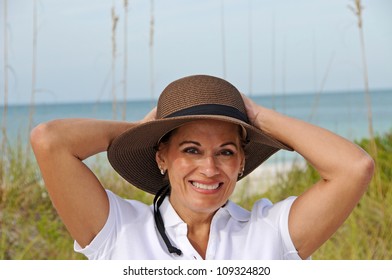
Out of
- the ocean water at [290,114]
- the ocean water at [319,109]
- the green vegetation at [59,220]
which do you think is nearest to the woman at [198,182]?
the green vegetation at [59,220]

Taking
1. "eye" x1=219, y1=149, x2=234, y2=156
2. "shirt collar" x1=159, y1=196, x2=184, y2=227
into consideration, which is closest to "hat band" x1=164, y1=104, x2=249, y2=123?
"eye" x1=219, y1=149, x2=234, y2=156

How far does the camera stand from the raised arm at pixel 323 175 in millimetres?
2156

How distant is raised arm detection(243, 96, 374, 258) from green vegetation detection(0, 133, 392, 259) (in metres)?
1.85

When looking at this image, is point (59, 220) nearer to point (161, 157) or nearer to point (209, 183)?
point (161, 157)

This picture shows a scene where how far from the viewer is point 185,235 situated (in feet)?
7.16

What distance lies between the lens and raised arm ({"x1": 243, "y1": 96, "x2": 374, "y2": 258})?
216 cm

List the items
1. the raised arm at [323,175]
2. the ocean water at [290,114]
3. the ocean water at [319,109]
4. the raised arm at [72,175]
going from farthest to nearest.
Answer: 1. the ocean water at [319,109]
2. the ocean water at [290,114]
3. the raised arm at [323,175]
4. the raised arm at [72,175]

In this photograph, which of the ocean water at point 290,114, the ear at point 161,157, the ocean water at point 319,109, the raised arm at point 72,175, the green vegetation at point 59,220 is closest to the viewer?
the raised arm at point 72,175

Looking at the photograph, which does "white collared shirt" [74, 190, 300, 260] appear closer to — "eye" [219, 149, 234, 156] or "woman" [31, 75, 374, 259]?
"woman" [31, 75, 374, 259]

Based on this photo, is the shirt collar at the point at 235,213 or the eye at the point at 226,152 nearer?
the eye at the point at 226,152

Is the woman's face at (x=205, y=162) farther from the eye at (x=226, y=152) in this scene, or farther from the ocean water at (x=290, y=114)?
the ocean water at (x=290, y=114)

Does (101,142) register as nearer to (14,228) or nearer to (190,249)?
(190,249)

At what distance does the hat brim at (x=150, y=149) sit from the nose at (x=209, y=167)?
0.13m
